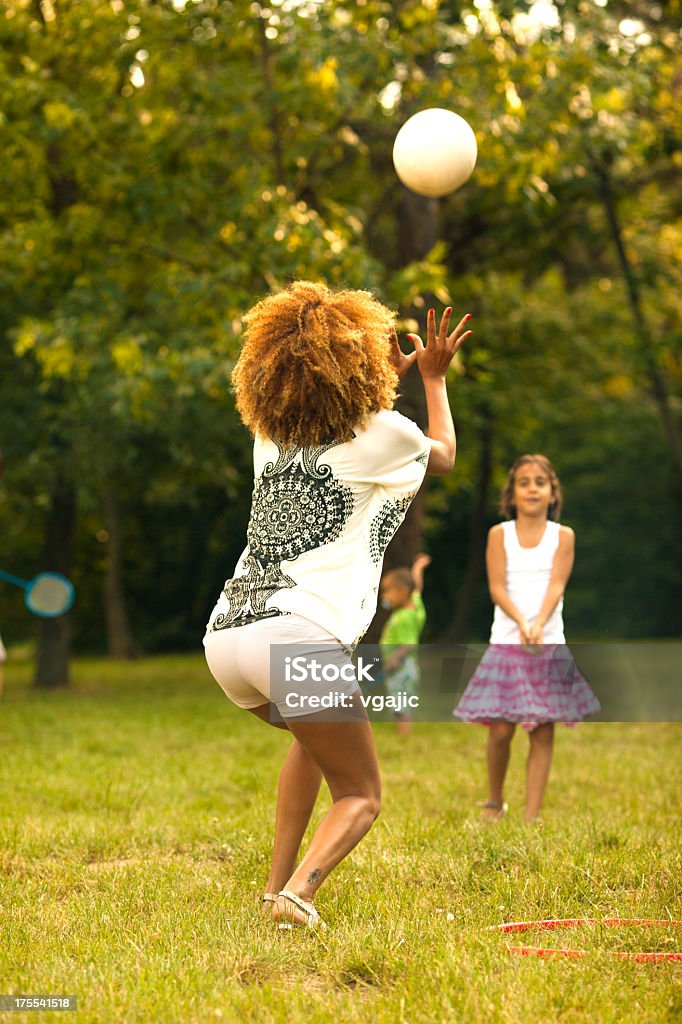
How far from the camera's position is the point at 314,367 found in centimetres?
347

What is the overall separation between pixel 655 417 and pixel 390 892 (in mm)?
18993

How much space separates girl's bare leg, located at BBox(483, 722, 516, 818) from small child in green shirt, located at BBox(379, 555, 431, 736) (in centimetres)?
402

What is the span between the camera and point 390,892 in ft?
13.2

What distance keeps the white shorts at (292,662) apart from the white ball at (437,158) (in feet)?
11.3

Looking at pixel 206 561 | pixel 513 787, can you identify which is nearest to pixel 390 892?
pixel 513 787

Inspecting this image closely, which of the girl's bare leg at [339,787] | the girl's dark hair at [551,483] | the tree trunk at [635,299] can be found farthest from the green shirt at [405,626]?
the tree trunk at [635,299]

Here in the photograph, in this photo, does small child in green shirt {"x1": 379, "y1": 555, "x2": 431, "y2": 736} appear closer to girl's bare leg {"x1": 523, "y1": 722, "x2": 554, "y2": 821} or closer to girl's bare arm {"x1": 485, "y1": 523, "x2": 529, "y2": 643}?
girl's bare arm {"x1": 485, "y1": 523, "x2": 529, "y2": 643}

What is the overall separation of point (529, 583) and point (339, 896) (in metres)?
2.43

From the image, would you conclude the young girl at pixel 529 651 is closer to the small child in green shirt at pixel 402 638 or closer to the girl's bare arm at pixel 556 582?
the girl's bare arm at pixel 556 582

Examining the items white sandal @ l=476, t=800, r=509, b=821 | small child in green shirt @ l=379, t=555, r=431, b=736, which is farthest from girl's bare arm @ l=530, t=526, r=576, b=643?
small child in green shirt @ l=379, t=555, r=431, b=736

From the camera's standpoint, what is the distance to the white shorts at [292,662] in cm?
340

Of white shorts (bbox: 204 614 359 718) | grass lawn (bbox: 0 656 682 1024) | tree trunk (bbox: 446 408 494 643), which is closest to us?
grass lawn (bbox: 0 656 682 1024)

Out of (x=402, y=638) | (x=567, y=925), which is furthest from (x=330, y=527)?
(x=402, y=638)

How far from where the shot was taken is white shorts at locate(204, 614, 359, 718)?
3.40 meters
